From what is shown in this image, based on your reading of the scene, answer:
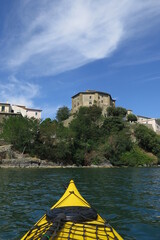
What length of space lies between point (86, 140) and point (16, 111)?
2980cm

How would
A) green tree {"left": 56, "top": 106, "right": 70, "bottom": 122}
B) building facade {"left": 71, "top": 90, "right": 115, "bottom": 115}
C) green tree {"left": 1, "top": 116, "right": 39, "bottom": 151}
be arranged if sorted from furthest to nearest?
green tree {"left": 56, "top": 106, "right": 70, "bottom": 122}
building facade {"left": 71, "top": 90, "right": 115, "bottom": 115}
green tree {"left": 1, "top": 116, "right": 39, "bottom": 151}

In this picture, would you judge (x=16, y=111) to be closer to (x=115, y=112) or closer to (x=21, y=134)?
(x=21, y=134)

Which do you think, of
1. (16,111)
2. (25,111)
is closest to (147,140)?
(25,111)

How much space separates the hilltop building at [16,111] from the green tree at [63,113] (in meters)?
7.82

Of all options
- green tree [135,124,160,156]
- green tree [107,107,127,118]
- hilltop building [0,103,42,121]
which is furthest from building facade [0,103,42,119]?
green tree [135,124,160,156]

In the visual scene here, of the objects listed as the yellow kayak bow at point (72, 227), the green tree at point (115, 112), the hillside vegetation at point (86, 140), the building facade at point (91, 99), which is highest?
the building facade at point (91, 99)

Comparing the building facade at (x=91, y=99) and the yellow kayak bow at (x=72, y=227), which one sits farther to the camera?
the building facade at (x=91, y=99)

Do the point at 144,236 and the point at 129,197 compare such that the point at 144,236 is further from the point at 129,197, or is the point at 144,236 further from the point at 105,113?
the point at 105,113

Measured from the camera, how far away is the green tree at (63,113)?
272 ft

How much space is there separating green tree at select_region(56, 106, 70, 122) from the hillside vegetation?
16356mm

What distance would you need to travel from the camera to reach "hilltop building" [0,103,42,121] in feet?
224

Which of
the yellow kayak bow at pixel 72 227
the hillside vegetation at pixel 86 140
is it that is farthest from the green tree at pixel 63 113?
the yellow kayak bow at pixel 72 227

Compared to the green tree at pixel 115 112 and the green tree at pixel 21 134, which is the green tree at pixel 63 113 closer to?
the green tree at pixel 115 112

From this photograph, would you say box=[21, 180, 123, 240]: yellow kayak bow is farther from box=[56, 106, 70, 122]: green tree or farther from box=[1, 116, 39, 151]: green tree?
box=[56, 106, 70, 122]: green tree
